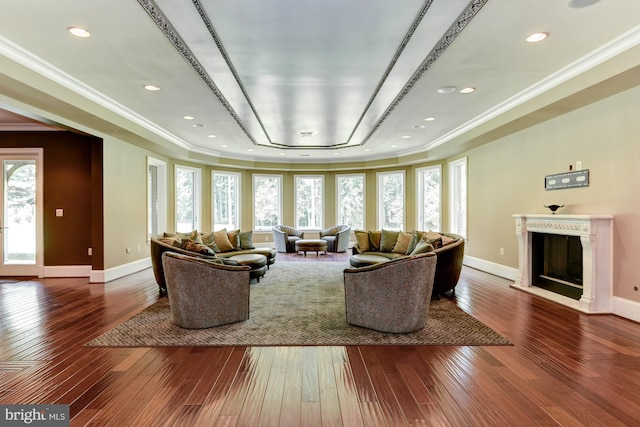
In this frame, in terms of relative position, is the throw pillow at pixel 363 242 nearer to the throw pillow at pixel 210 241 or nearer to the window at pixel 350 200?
the throw pillow at pixel 210 241

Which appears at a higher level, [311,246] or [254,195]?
[254,195]

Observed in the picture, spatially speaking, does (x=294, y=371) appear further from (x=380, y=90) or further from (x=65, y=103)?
(x=65, y=103)

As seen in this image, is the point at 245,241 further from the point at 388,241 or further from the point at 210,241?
the point at 388,241

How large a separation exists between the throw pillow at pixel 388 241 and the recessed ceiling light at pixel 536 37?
4.00m

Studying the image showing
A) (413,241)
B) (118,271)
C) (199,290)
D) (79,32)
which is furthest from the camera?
(118,271)

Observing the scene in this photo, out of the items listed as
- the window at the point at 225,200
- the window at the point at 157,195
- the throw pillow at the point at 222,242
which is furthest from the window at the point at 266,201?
the throw pillow at the point at 222,242

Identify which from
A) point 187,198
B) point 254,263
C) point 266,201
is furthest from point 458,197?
point 187,198

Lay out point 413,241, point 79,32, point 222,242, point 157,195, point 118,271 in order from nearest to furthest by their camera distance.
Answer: point 79,32 < point 413,241 < point 118,271 < point 222,242 < point 157,195

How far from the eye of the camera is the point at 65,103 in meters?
4.17

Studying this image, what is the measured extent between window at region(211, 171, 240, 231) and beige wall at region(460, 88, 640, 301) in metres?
6.82

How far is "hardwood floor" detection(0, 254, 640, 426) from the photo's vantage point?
6.72ft

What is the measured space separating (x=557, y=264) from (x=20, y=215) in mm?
8981

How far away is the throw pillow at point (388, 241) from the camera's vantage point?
6.59 metres

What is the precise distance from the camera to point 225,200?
1048cm
